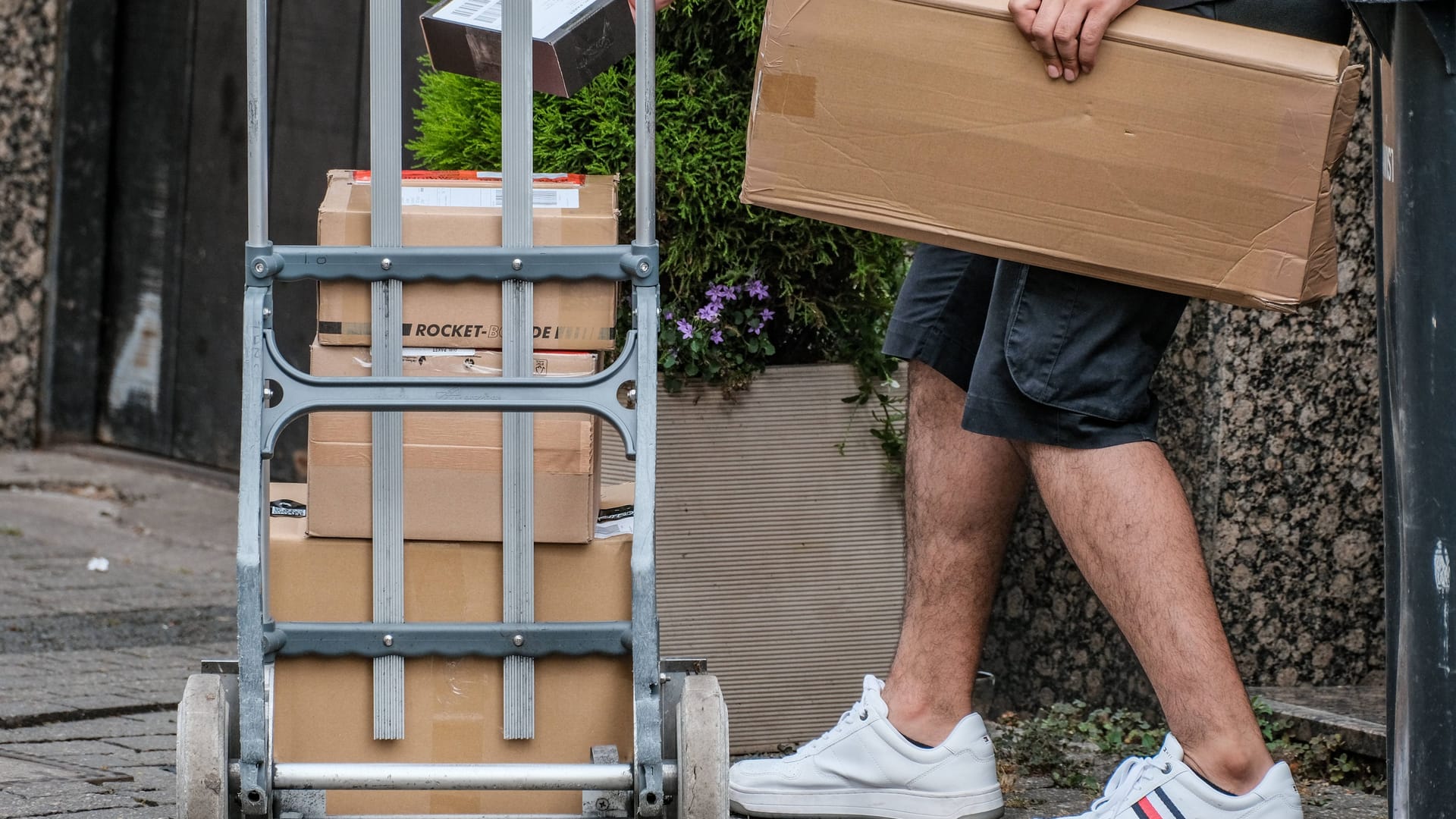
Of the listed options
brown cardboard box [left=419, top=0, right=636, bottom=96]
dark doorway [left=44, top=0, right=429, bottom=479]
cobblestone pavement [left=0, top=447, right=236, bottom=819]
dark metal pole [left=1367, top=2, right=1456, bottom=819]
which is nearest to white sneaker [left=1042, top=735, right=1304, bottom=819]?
dark metal pole [left=1367, top=2, right=1456, bottom=819]

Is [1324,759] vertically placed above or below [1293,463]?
below

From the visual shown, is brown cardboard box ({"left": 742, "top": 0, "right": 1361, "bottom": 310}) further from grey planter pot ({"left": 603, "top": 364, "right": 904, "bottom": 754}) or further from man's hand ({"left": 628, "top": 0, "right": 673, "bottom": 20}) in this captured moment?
grey planter pot ({"left": 603, "top": 364, "right": 904, "bottom": 754})

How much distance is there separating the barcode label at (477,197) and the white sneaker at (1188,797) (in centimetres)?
103

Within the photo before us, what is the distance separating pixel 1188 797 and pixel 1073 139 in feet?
2.73

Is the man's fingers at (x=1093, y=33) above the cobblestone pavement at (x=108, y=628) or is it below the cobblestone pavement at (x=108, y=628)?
above

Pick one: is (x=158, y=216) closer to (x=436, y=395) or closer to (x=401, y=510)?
(x=401, y=510)

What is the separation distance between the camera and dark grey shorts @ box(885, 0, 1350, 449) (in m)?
2.02

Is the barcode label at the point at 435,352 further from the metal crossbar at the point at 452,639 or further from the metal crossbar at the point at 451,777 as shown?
the metal crossbar at the point at 451,777

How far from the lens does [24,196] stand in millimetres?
5941

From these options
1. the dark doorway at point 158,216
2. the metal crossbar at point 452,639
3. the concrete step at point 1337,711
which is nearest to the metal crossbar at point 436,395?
the metal crossbar at point 452,639

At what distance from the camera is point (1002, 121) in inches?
76.5

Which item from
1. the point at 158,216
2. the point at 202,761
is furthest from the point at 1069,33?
the point at 158,216

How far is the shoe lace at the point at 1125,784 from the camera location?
6.71 ft

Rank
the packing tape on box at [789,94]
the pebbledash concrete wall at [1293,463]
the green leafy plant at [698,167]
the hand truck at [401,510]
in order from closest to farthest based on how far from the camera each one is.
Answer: the hand truck at [401,510] < the packing tape on box at [789,94] < the green leafy plant at [698,167] < the pebbledash concrete wall at [1293,463]
